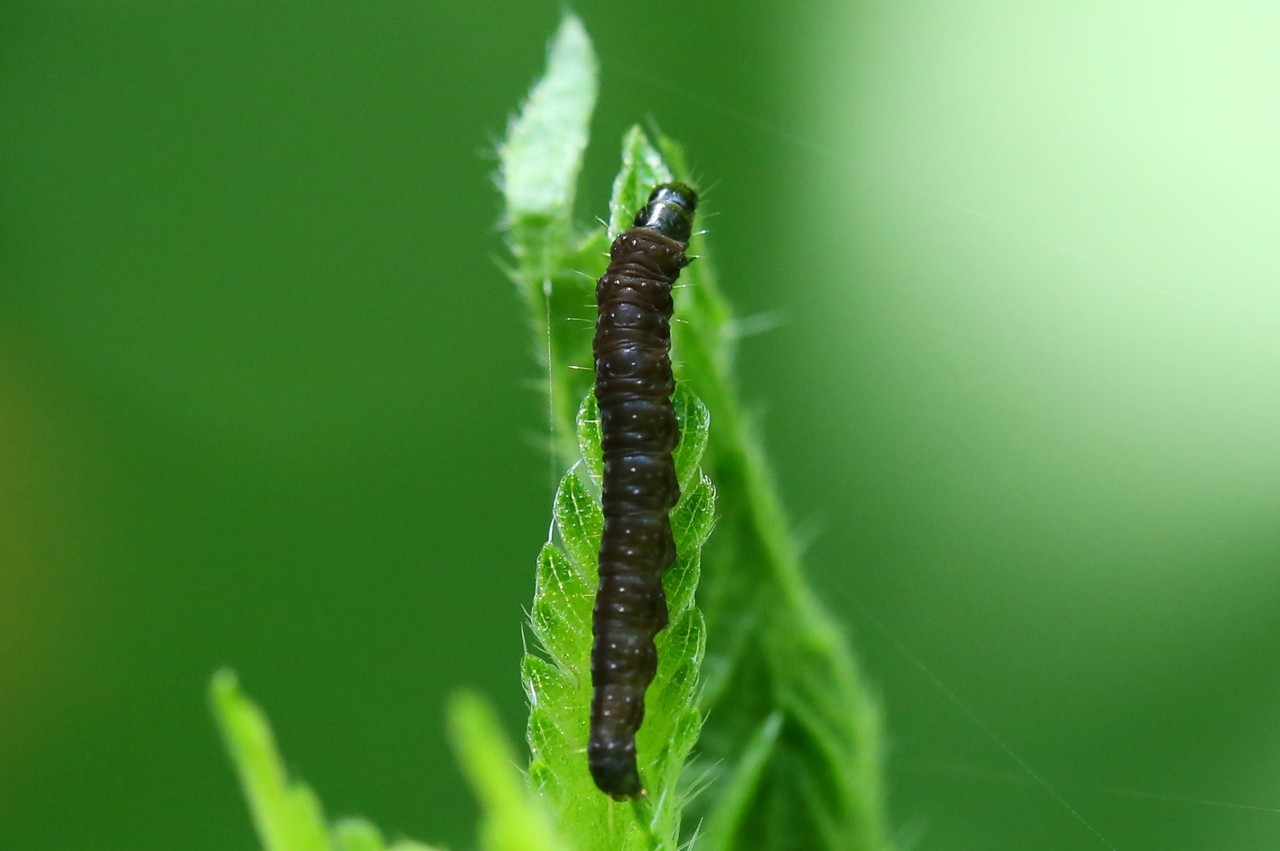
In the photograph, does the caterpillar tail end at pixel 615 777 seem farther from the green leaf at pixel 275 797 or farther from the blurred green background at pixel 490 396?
the blurred green background at pixel 490 396

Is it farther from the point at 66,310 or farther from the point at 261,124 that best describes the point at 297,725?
the point at 261,124

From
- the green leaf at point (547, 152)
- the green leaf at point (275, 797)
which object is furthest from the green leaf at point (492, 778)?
the green leaf at point (547, 152)

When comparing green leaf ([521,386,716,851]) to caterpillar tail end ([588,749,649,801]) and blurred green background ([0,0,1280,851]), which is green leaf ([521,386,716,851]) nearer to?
caterpillar tail end ([588,749,649,801])

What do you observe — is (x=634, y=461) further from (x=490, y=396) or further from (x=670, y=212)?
(x=490, y=396)

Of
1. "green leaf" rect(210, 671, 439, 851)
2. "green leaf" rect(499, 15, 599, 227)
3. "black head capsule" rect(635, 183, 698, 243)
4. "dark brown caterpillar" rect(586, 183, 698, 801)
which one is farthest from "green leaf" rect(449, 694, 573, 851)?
"black head capsule" rect(635, 183, 698, 243)

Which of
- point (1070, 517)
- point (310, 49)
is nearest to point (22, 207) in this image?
point (310, 49)
